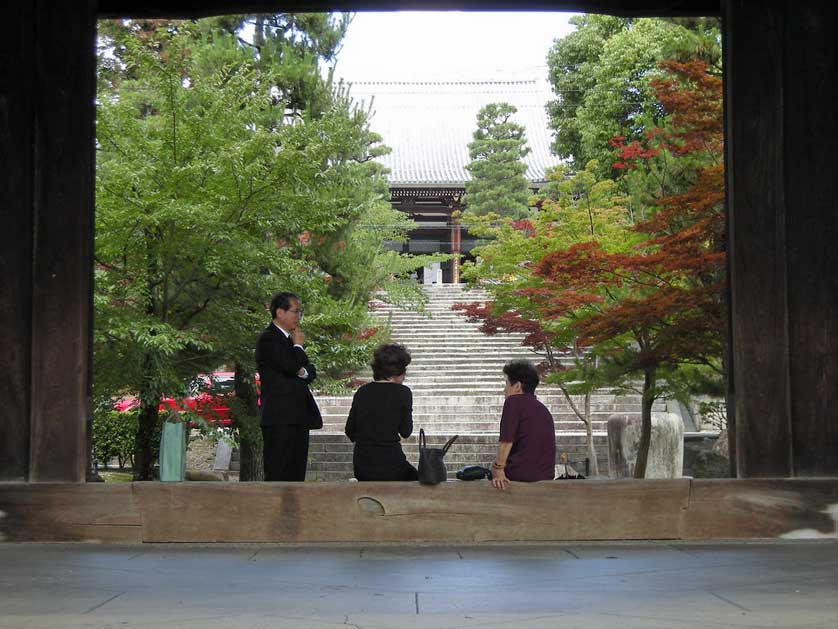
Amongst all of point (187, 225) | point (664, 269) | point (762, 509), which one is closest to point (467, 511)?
point (762, 509)

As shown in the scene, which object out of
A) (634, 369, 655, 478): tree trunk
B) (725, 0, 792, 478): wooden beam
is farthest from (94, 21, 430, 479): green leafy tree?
(634, 369, 655, 478): tree trunk

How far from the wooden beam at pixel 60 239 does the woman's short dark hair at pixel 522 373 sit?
2494 mm

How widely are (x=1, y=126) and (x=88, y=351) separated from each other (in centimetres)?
139

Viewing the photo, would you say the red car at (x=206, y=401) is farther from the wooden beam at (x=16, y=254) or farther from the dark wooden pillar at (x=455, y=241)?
the dark wooden pillar at (x=455, y=241)

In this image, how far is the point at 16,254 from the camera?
6477 mm

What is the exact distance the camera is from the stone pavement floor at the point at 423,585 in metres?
4.14

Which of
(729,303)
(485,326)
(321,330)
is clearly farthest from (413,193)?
(729,303)

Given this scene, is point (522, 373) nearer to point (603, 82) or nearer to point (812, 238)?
point (812, 238)

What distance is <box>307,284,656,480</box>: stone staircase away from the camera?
17.3 m

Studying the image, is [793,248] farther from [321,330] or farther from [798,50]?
[321,330]

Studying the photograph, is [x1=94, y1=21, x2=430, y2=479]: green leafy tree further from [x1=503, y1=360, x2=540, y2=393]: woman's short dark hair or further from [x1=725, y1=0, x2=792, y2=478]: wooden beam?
[x1=725, y1=0, x2=792, y2=478]: wooden beam

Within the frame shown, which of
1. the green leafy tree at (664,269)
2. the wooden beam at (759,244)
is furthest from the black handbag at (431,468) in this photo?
the green leafy tree at (664,269)

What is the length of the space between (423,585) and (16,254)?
318cm

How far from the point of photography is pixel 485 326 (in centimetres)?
1766
